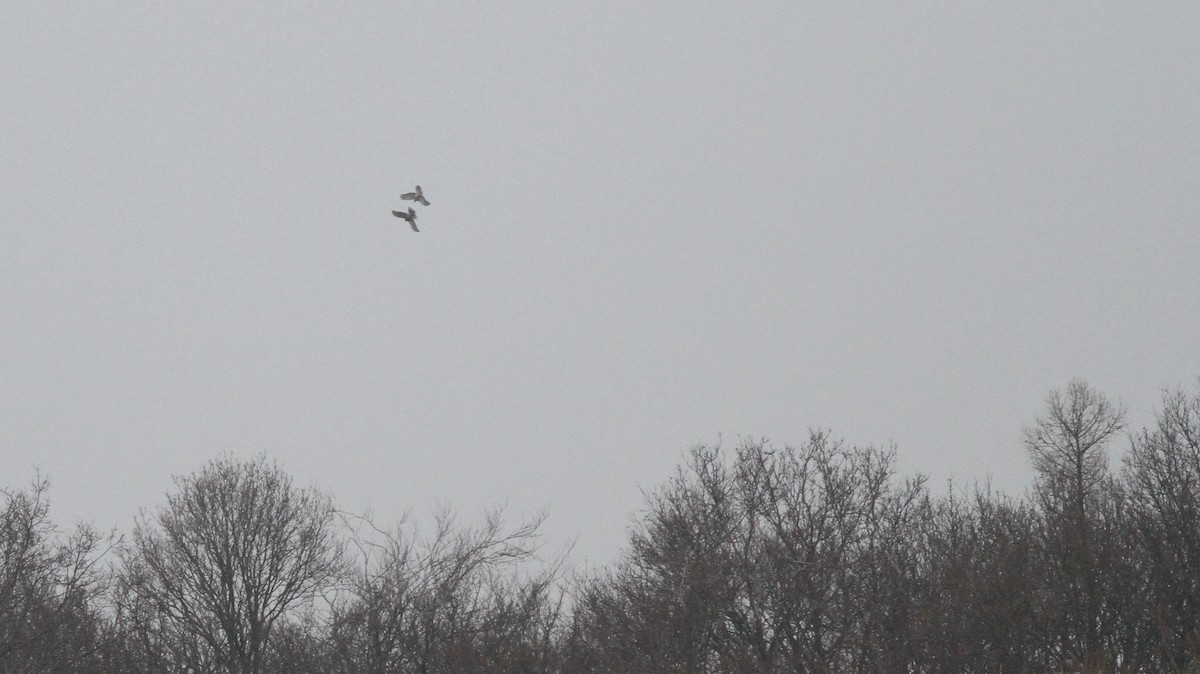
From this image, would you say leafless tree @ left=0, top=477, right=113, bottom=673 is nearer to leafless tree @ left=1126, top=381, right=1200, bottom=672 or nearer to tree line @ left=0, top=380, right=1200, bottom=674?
tree line @ left=0, top=380, right=1200, bottom=674

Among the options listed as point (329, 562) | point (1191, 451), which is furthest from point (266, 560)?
point (1191, 451)

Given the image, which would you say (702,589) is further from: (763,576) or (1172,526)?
(1172,526)

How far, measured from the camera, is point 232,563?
41312mm

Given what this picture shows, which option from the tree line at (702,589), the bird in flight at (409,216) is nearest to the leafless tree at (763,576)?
the tree line at (702,589)

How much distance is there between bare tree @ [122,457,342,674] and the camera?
40.2 m

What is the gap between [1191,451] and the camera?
4069cm

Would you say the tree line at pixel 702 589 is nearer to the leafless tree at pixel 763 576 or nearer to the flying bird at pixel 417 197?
the leafless tree at pixel 763 576

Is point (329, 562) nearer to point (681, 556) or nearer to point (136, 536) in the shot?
point (136, 536)

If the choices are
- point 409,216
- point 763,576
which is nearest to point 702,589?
point 763,576

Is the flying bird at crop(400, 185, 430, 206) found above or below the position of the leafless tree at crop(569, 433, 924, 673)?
above

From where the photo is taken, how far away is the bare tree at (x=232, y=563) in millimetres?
40219

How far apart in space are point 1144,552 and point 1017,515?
33.3ft

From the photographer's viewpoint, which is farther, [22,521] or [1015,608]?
[22,521]

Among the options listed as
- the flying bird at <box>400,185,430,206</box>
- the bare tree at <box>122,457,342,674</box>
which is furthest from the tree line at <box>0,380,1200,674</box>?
the flying bird at <box>400,185,430,206</box>
